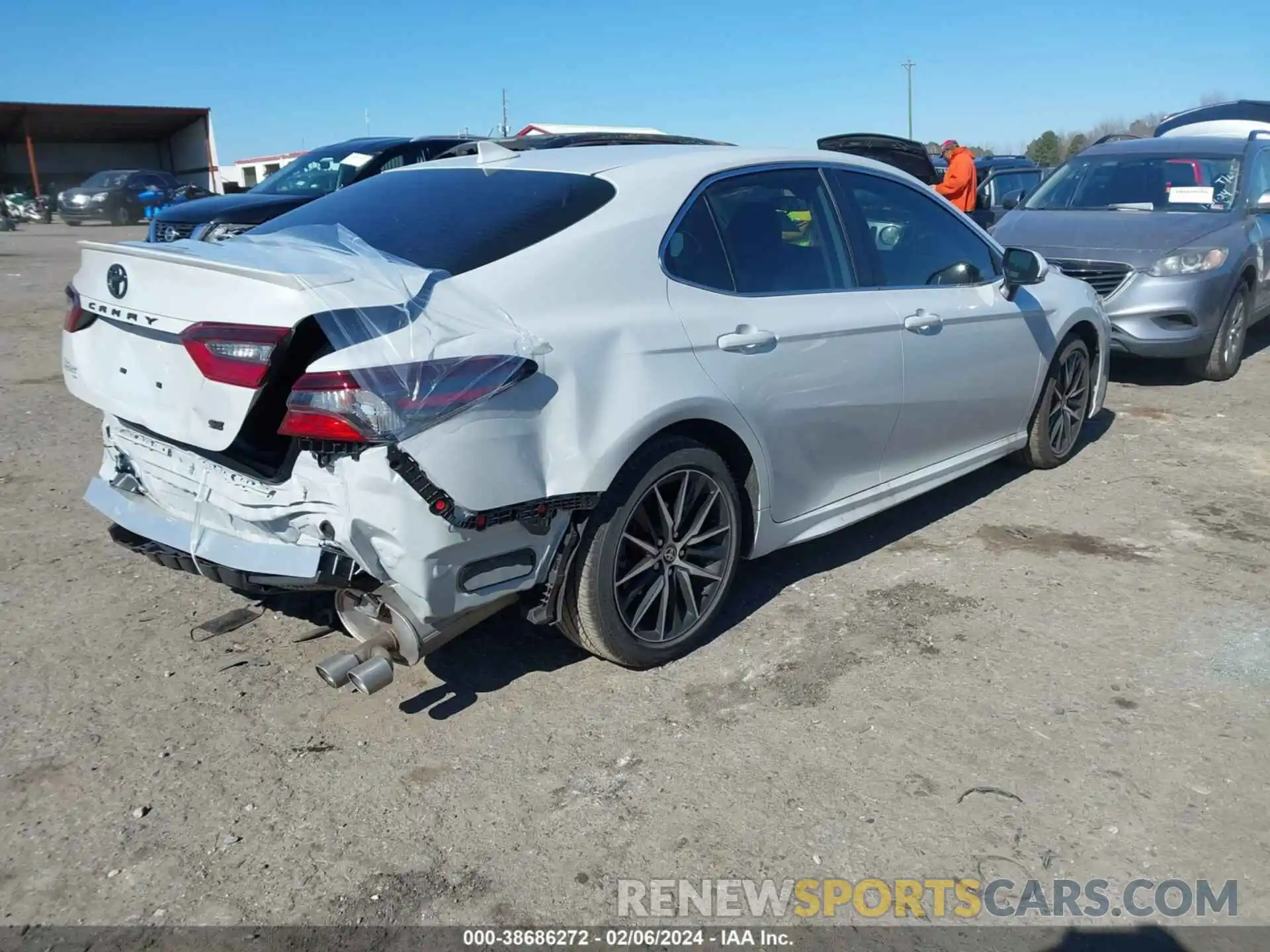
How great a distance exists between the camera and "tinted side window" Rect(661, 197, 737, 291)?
3.53 m

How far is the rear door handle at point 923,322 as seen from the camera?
4316 millimetres

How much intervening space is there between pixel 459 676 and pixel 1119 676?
7.53ft

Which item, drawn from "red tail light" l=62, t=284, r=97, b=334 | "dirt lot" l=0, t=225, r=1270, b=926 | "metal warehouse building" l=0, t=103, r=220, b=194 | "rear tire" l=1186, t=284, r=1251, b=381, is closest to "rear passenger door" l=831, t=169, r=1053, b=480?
"dirt lot" l=0, t=225, r=1270, b=926

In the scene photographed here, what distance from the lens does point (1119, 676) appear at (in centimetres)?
359

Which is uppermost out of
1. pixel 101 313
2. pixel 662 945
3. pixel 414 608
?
pixel 101 313

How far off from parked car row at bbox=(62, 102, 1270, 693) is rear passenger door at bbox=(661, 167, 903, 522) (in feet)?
0.04

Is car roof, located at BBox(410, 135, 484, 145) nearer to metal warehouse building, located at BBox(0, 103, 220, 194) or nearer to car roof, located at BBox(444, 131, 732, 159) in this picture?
car roof, located at BBox(444, 131, 732, 159)

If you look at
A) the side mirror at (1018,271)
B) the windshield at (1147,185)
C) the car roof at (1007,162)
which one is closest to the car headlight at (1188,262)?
the windshield at (1147,185)

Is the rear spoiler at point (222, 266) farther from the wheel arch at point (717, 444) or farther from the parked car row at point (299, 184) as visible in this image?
the parked car row at point (299, 184)

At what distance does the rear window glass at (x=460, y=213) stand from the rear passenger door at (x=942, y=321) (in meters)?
1.35

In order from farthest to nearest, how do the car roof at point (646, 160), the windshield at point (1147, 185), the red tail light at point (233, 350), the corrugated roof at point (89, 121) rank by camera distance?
the corrugated roof at point (89, 121), the windshield at point (1147, 185), the car roof at point (646, 160), the red tail light at point (233, 350)

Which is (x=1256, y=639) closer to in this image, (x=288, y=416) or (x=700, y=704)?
(x=700, y=704)

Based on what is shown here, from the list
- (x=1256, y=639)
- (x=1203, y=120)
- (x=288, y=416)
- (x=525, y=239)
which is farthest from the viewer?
(x=1203, y=120)

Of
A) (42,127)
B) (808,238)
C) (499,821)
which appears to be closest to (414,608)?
(499,821)
